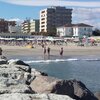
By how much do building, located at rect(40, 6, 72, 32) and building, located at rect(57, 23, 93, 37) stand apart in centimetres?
1030

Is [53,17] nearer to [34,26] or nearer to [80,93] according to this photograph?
[34,26]

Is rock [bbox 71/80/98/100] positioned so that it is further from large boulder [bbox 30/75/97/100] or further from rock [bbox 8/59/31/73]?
rock [bbox 8/59/31/73]

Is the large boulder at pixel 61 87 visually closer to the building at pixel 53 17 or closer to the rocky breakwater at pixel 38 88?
the rocky breakwater at pixel 38 88

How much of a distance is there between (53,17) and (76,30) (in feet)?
76.4

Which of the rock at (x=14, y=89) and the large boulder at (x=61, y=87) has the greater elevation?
the rock at (x=14, y=89)

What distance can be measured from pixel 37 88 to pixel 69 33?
468 ft

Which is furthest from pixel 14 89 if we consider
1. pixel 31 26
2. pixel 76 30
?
pixel 31 26

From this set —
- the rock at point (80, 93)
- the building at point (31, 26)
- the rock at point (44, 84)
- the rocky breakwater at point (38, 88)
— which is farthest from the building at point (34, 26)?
the rock at point (44, 84)

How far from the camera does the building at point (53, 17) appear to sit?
165m

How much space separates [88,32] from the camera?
479ft

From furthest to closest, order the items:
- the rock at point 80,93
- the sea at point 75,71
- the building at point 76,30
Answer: the building at point 76,30 < the sea at point 75,71 < the rock at point 80,93

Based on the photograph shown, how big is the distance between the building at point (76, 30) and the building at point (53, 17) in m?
10.3

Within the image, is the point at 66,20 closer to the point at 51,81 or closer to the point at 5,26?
the point at 5,26

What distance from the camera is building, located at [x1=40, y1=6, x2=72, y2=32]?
165 m
